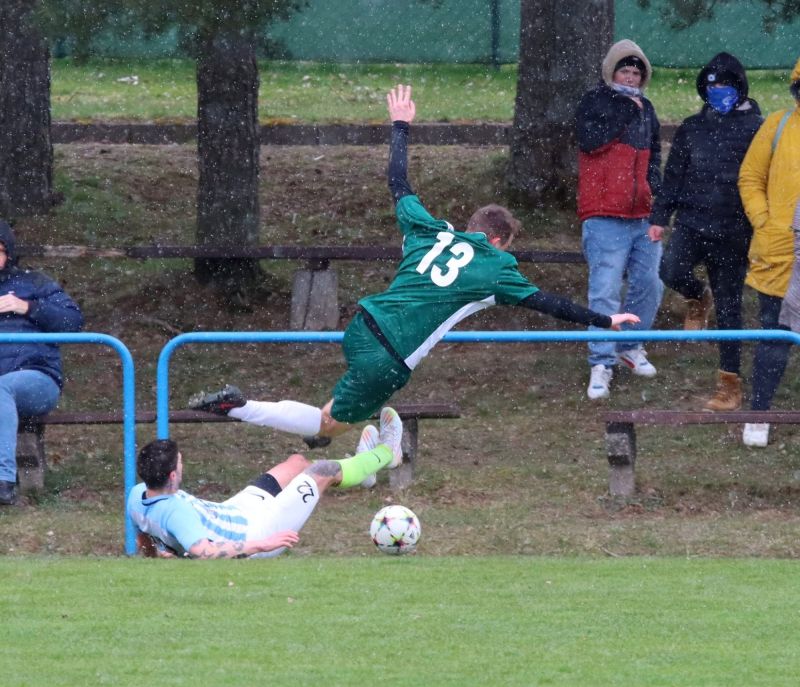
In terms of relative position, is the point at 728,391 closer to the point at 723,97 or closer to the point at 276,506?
the point at 723,97

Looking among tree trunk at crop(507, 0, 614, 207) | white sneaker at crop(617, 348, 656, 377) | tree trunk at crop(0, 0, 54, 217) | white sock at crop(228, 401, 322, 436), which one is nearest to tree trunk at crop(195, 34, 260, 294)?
tree trunk at crop(0, 0, 54, 217)

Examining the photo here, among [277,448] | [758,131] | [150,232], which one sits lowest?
[277,448]

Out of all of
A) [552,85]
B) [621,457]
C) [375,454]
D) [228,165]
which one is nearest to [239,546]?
[375,454]

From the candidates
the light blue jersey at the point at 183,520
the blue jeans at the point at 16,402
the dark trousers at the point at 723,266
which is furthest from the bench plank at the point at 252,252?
the light blue jersey at the point at 183,520

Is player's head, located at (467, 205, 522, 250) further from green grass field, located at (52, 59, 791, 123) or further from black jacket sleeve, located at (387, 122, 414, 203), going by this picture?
green grass field, located at (52, 59, 791, 123)

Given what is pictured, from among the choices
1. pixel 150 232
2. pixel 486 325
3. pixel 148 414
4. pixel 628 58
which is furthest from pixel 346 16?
pixel 148 414

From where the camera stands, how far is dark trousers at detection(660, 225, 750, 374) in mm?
10203

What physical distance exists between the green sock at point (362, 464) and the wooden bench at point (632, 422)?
131cm

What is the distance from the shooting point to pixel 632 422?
895cm

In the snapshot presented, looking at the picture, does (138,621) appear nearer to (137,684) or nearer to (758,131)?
(137,684)

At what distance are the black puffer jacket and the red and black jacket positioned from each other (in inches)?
8.0

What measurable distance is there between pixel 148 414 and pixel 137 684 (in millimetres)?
3790

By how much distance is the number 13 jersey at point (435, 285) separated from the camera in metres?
7.90

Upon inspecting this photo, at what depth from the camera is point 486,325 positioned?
41.1 ft
